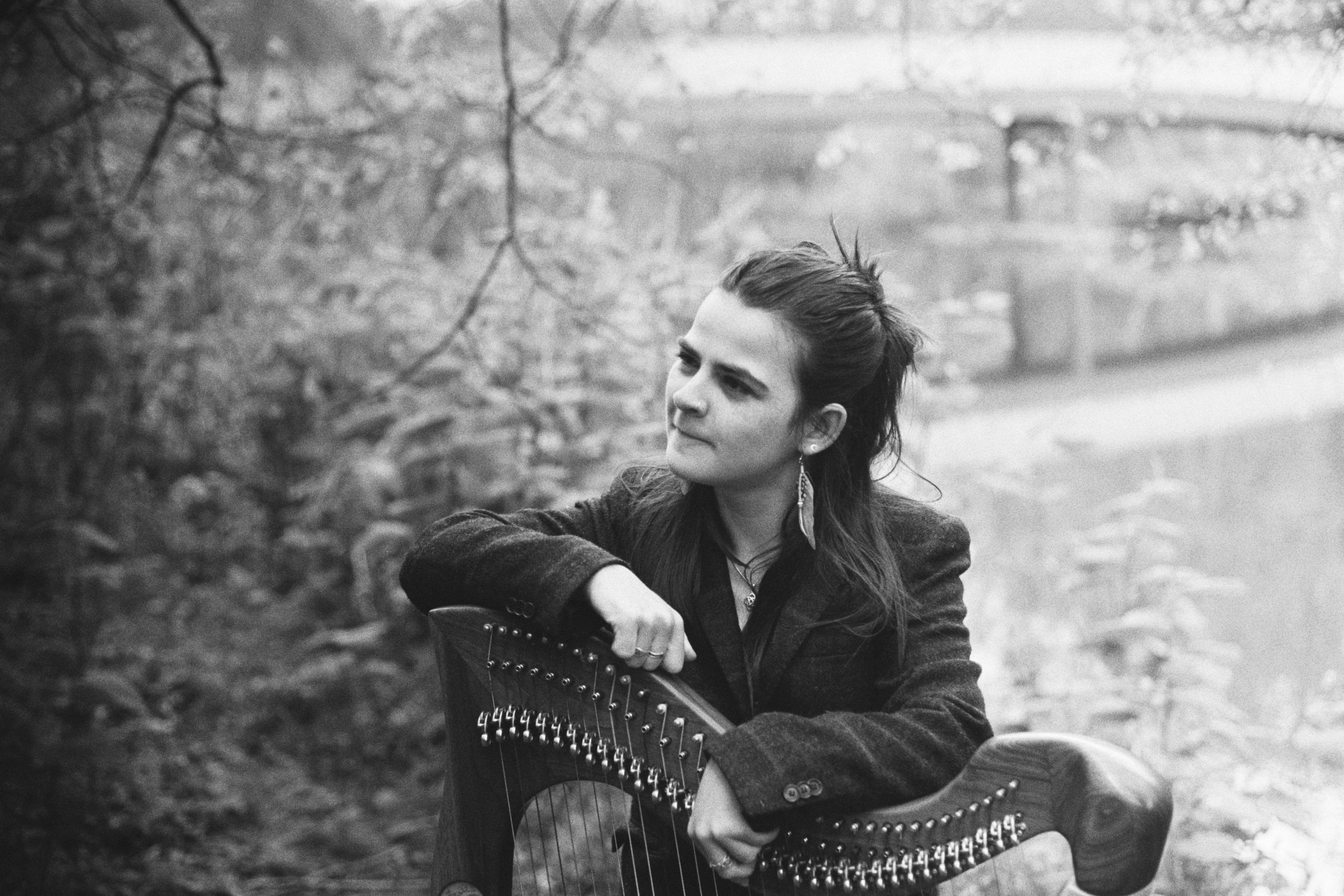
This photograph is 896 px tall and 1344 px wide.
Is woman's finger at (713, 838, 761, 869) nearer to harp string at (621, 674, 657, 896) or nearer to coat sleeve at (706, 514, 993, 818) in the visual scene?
coat sleeve at (706, 514, 993, 818)

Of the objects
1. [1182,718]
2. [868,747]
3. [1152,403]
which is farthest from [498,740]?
[1152,403]

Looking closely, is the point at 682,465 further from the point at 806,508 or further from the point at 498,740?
the point at 498,740

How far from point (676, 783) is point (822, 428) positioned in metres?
0.52

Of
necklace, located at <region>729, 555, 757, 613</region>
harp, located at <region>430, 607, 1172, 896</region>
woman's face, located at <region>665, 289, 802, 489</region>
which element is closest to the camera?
harp, located at <region>430, 607, 1172, 896</region>

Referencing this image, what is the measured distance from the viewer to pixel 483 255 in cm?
483

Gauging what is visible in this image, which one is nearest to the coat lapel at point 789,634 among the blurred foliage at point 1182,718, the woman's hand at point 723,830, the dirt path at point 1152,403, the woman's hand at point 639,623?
the woman's hand at point 639,623

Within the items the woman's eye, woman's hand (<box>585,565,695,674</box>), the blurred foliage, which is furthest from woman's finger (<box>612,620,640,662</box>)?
the blurred foliage

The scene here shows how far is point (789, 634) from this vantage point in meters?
1.64

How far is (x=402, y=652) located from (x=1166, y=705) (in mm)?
2652

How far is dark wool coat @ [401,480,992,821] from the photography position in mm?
1349

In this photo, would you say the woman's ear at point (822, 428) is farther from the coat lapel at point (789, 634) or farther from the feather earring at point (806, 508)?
the coat lapel at point (789, 634)

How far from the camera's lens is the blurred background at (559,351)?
3.31 metres

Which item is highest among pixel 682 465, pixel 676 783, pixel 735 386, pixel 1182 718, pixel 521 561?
pixel 735 386

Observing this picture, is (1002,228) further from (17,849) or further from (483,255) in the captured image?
(17,849)
